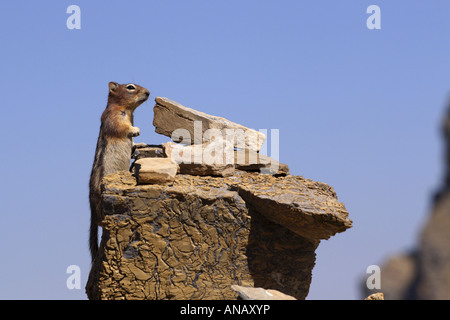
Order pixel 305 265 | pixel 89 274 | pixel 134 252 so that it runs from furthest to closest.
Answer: pixel 89 274 → pixel 305 265 → pixel 134 252

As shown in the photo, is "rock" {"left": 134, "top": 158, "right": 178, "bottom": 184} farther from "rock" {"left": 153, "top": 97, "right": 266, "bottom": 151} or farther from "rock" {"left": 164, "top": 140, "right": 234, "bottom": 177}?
"rock" {"left": 153, "top": 97, "right": 266, "bottom": 151}

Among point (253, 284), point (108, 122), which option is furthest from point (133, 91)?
point (253, 284)

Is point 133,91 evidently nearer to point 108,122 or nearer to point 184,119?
point 108,122

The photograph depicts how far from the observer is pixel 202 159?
33.9 ft

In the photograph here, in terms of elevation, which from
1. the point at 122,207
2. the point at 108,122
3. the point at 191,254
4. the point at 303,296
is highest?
the point at 108,122

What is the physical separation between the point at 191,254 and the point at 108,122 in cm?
371

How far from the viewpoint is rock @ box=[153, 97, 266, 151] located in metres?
11.0

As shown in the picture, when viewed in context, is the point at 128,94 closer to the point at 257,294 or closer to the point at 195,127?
the point at 195,127

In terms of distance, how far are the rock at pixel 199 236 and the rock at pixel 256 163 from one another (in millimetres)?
711

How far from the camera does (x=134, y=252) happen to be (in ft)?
30.9

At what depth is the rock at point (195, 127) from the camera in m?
11.0

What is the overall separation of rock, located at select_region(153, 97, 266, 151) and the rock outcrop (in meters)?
1.15

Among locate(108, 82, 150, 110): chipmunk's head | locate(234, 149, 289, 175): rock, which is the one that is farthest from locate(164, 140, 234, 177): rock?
locate(108, 82, 150, 110): chipmunk's head

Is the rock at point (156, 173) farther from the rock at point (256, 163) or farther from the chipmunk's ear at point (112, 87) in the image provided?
the chipmunk's ear at point (112, 87)
